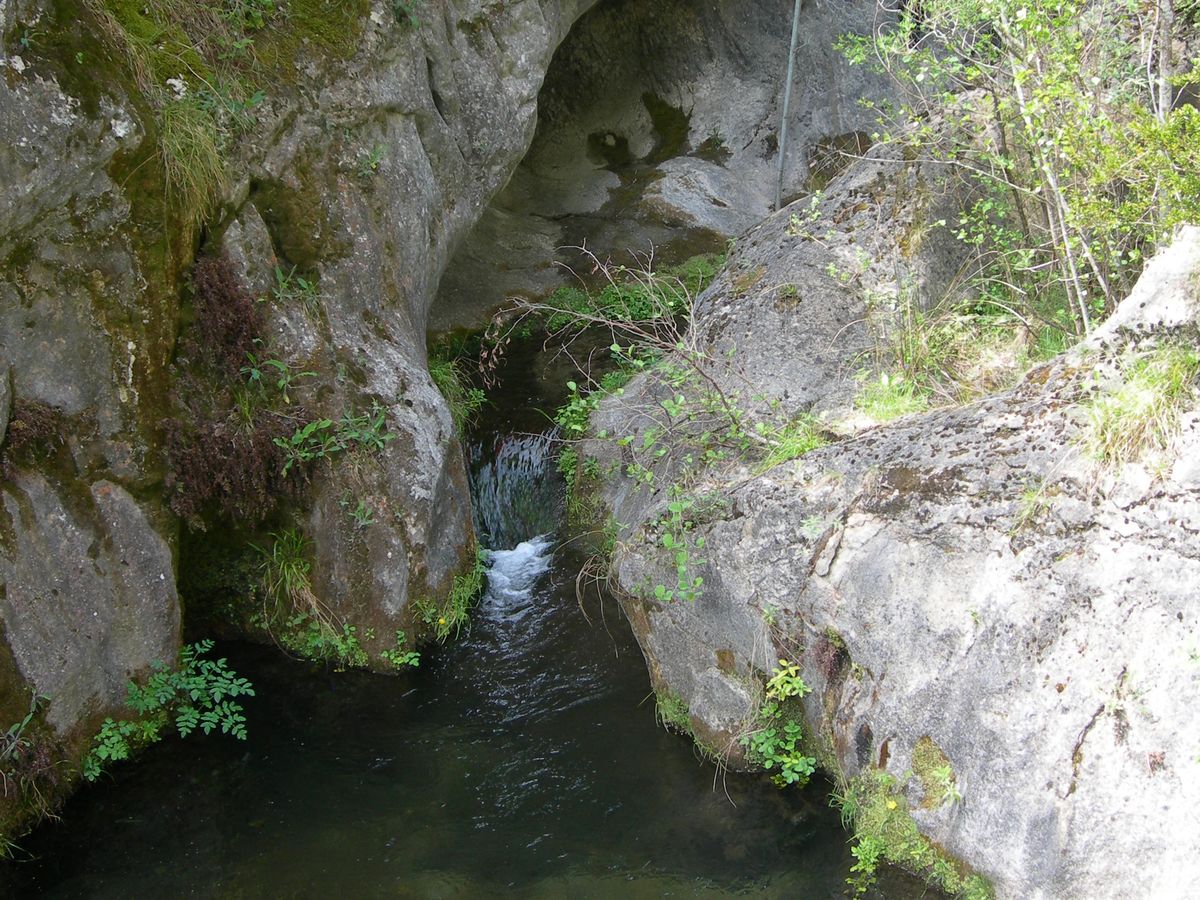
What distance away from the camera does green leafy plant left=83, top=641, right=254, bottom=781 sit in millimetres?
5582

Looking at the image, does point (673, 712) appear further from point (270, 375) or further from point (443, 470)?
point (270, 375)

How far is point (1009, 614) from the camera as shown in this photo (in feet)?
14.5

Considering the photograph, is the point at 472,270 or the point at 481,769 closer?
the point at 481,769

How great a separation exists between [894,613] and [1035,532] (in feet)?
2.63

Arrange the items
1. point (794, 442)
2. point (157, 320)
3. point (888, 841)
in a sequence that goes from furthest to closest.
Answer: point (157, 320) → point (794, 442) → point (888, 841)

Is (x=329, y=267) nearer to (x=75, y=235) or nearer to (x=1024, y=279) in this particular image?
(x=75, y=235)

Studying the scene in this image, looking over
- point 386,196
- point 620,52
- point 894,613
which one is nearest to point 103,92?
point 386,196

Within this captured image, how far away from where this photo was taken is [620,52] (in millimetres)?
14016

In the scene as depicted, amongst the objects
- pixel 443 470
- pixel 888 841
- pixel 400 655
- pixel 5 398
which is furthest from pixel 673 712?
pixel 5 398

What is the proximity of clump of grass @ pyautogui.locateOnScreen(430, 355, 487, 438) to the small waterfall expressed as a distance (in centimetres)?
32

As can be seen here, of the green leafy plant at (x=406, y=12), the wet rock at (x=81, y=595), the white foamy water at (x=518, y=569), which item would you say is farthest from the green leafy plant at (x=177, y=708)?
the green leafy plant at (x=406, y=12)

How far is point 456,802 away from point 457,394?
13.9 ft

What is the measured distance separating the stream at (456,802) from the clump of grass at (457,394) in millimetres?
2317

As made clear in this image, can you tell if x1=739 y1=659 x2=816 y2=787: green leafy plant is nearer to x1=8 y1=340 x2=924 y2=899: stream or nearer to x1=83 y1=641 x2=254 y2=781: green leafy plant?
x1=8 y1=340 x2=924 y2=899: stream
